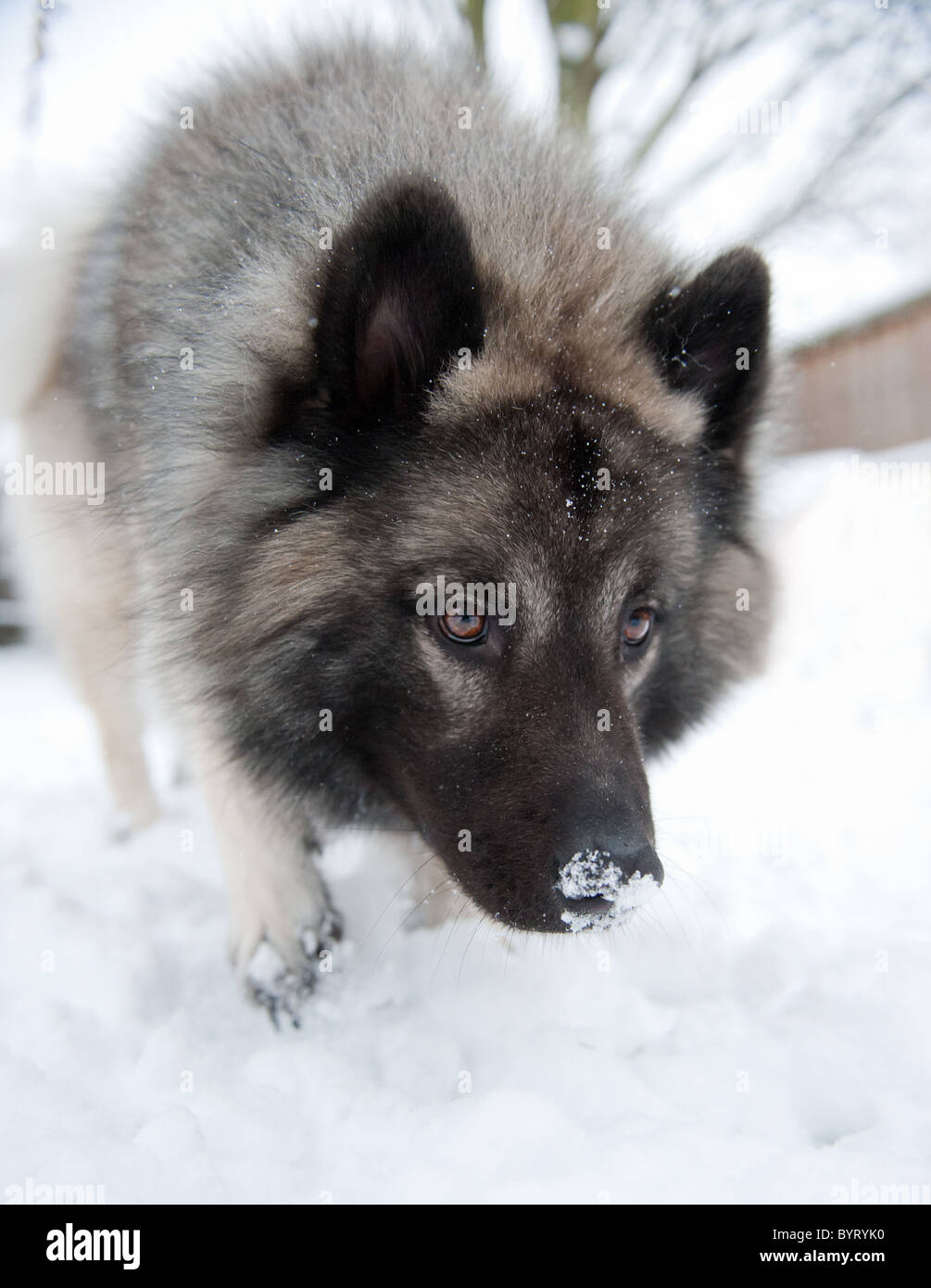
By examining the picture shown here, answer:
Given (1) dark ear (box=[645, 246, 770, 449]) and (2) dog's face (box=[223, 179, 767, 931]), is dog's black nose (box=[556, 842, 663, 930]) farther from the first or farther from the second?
(1) dark ear (box=[645, 246, 770, 449])

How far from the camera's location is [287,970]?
2.35 metres

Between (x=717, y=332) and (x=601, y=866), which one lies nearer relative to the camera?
(x=601, y=866)

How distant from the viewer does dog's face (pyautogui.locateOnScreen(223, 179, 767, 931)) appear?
170 cm

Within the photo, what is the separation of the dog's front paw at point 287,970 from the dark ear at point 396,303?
1457 millimetres

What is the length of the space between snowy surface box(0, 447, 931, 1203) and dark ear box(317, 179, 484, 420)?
4.53ft

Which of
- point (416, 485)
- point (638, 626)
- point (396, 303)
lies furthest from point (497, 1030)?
point (396, 303)

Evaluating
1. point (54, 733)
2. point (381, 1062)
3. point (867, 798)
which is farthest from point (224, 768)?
point (54, 733)

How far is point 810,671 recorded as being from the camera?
5.20 metres

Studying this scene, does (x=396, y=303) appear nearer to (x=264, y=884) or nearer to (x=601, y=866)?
(x=601, y=866)

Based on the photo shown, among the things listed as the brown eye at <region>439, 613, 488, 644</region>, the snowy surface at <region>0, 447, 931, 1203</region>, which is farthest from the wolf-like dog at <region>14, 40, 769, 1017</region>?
the snowy surface at <region>0, 447, 931, 1203</region>

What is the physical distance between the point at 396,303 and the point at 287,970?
1724 mm

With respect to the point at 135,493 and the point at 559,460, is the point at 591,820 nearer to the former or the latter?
the point at 559,460

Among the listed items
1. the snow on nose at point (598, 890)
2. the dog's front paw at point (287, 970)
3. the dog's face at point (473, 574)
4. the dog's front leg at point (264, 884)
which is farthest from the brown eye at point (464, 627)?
the dog's front paw at point (287, 970)

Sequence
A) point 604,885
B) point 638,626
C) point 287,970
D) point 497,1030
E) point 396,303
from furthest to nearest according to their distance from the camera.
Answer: point 287,970
point 497,1030
point 638,626
point 396,303
point 604,885
